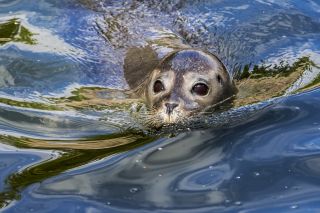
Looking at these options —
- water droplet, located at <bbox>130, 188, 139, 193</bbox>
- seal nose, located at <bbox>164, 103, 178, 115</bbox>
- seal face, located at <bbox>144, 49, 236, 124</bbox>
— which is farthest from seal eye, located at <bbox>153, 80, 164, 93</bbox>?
water droplet, located at <bbox>130, 188, 139, 193</bbox>

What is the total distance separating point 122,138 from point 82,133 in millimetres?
328

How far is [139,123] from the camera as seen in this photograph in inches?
238

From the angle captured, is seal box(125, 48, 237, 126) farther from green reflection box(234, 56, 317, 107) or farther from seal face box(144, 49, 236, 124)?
green reflection box(234, 56, 317, 107)

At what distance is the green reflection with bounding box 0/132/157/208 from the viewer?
16.1 ft

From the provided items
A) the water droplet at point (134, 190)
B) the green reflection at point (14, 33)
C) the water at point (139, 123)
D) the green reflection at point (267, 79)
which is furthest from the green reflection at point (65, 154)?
the green reflection at point (14, 33)

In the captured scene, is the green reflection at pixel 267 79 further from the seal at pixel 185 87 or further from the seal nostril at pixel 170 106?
the seal nostril at pixel 170 106

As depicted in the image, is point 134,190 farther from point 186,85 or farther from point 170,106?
point 186,85

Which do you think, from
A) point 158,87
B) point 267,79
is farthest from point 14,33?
point 267,79

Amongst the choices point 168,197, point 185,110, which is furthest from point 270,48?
point 168,197

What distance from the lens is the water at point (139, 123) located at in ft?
15.6

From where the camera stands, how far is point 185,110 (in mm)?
5926

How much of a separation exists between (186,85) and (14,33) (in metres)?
2.53

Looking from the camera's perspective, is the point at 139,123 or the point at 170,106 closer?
the point at 170,106

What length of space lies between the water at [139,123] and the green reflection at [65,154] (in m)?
0.01
